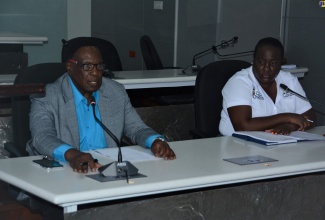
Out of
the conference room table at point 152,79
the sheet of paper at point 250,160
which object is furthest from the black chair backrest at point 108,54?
the sheet of paper at point 250,160

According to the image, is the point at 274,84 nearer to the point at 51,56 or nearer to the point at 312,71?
the point at 312,71

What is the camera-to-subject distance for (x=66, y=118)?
2.88 metres

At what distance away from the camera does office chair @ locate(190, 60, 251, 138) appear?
11.7ft

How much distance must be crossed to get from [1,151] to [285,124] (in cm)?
145

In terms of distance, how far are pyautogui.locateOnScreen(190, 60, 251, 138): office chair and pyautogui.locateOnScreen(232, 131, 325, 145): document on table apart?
384 mm

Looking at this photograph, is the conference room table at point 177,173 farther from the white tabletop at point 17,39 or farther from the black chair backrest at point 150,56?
the white tabletop at point 17,39

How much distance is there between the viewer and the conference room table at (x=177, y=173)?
2.19 meters

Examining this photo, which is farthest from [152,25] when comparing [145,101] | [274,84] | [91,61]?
[91,61]

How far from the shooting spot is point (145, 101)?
4688 millimetres

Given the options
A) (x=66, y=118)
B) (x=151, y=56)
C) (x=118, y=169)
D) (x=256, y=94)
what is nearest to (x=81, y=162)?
(x=118, y=169)

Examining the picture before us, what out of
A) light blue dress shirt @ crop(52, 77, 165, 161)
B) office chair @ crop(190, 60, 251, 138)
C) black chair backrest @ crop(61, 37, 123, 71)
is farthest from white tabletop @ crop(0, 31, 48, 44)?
light blue dress shirt @ crop(52, 77, 165, 161)

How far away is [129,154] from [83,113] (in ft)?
1.09

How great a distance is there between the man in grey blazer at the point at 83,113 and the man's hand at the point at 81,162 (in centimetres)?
15

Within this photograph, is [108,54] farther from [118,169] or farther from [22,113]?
[118,169]
